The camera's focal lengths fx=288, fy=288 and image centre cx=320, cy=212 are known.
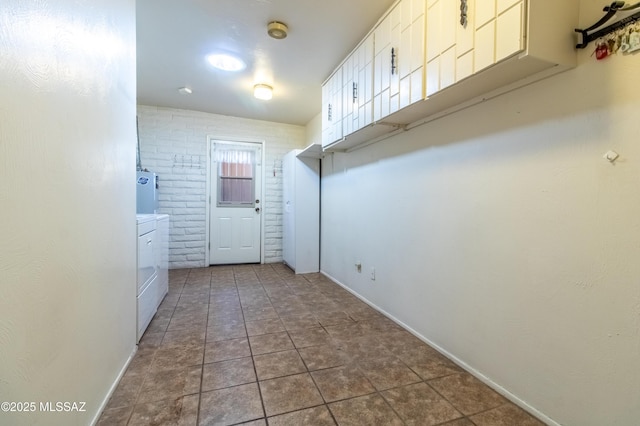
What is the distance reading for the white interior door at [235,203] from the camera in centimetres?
462

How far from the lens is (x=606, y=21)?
3.77 feet

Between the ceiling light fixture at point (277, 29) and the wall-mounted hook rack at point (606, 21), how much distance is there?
1831 millimetres

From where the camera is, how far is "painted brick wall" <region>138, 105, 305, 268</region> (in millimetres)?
4242

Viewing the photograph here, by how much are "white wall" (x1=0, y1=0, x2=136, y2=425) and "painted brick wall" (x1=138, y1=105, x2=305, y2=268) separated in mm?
2821

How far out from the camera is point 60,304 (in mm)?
1032

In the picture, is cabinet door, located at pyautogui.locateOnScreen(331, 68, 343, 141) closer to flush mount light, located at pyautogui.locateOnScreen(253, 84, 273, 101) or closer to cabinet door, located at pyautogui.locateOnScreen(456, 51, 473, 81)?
flush mount light, located at pyautogui.locateOnScreen(253, 84, 273, 101)

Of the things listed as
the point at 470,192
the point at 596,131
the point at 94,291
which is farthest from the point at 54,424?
the point at 596,131

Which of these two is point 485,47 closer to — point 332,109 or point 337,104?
point 337,104

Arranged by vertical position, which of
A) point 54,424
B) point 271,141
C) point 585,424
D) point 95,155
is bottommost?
point 585,424

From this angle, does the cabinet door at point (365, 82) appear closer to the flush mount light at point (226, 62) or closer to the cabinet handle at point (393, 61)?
the cabinet handle at point (393, 61)

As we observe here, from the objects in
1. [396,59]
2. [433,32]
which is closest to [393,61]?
[396,59]

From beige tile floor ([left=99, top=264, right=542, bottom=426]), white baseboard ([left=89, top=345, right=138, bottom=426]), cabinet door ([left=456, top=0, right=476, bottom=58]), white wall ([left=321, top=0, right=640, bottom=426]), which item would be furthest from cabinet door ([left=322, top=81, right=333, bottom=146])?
white baseboard ([left=89, top=345, right=138, bottom=426])

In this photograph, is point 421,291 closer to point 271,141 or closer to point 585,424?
point 585,424

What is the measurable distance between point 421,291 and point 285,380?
117 cm
